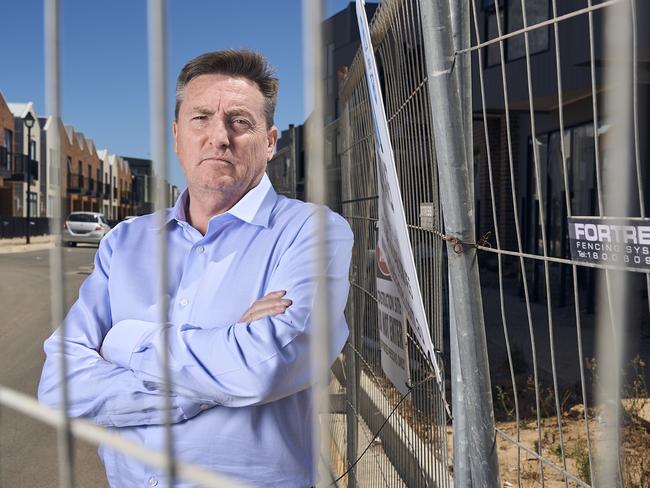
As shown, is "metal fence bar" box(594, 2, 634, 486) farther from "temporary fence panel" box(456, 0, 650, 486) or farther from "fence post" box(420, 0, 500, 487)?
"fence post" box(420, 0, 500, 487)

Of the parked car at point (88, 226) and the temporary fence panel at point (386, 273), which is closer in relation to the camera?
the parked car at point (88, 226)

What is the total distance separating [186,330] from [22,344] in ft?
11.6

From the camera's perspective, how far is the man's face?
57.2 inches

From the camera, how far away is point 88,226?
1.62 meters

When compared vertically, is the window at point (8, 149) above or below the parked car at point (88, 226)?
above

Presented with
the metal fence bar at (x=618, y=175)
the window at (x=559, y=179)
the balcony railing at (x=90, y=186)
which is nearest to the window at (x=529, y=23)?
the window at (x=559, y=179)

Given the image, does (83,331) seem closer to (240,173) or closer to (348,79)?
(240,173)

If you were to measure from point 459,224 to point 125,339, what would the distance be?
2.26ft

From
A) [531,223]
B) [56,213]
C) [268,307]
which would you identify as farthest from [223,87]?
[531,223]

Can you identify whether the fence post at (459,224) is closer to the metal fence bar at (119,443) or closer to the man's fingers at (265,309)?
the man's fingers at (265,309)

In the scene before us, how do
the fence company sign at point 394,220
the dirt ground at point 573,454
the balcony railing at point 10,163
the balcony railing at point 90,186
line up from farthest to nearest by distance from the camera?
1. the balcony railing at point 10,163
2. the dirt ground at point 573,454
3. the balcony railing at point 90,186
4. the fence company sign at point 394,220

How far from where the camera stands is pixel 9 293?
7.38 m

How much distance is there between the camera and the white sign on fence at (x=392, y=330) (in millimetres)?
1818

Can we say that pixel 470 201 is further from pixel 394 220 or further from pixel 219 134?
pixel 219 134
